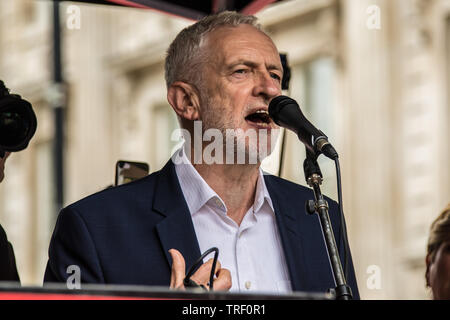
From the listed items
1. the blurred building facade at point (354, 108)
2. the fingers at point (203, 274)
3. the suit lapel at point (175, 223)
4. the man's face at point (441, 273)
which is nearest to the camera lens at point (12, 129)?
the suit lapel at point (175, 223)

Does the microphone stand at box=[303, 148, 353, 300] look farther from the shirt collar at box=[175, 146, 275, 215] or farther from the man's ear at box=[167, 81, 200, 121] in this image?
the man's ear at box=[167, 81, 200, 121]

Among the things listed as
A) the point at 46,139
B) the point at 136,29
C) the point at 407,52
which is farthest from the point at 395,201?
the point at 46,139

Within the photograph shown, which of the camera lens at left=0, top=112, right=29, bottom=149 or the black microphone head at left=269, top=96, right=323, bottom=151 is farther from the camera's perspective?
the camera lens at left=0, top=112, right=29, bottom=149

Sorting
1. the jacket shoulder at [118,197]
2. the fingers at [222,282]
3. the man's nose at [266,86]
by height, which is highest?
the man's nose at [266,86]

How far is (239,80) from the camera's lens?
126 inches

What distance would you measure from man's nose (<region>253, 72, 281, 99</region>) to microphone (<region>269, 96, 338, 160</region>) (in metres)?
0.23

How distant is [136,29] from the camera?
16.5 m

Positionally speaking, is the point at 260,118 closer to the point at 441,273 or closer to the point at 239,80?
the point at 239,80

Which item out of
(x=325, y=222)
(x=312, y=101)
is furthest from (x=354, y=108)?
(x=325, y=222)

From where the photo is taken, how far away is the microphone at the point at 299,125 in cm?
262

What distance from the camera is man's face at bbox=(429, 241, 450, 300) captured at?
11.7ft

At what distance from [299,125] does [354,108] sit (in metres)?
10.1

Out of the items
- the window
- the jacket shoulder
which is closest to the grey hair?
the jacket shoulder

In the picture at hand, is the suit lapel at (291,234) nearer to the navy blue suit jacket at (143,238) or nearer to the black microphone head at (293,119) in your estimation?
the navy blue suit jacket at (143,238)
